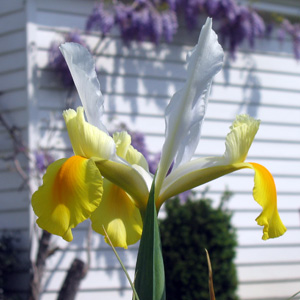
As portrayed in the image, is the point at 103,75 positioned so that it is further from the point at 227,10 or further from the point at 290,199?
the point at 290,199

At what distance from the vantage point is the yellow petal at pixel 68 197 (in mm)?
1004

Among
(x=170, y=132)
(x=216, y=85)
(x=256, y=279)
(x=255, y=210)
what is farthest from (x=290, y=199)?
(x=170, y=132)

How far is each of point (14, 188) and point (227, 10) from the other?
2701 millimetres

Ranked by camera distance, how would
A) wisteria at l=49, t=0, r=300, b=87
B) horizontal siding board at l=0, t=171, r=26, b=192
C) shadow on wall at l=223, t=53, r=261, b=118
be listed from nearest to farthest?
horizontal siding board at l=0, t=171, r=26, b=192 < wisteria at l=49, t=0, r=300, b=87 < shadow on wall at l=223, t=53, r=261, b=118

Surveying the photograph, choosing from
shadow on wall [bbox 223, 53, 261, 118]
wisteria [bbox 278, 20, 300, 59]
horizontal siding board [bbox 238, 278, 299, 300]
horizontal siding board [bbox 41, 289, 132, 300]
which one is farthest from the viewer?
wisteria [bbox 278, 20, 300, 59]

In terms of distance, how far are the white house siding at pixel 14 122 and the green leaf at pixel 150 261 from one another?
3.79 meters

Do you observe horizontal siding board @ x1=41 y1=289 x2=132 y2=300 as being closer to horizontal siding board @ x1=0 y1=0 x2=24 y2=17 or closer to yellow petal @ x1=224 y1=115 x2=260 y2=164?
horizontal siding board @ x1=0 y1=0 x2=24 y2=17

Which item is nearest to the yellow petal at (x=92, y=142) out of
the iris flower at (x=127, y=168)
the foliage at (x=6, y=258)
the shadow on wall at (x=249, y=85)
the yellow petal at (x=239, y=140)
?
the iris flower at (x=127, y=168)

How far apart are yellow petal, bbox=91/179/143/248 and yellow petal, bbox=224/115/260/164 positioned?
0.76 feet

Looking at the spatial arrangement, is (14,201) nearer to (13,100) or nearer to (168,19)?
(13,100)

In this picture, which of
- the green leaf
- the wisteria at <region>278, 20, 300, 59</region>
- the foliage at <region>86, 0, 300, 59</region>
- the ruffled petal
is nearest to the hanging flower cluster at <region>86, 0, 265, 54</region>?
the foliage at <region>86, 0, 300, 59</region>

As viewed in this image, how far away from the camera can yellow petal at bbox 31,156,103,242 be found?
1.00 metres

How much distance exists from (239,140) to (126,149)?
0.27 m

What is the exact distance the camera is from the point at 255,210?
5609 millimetres
